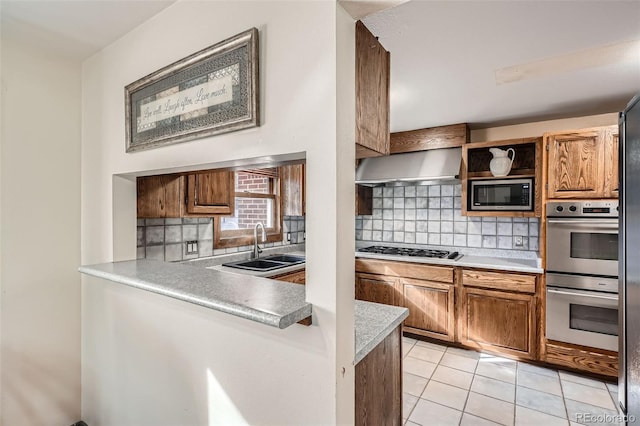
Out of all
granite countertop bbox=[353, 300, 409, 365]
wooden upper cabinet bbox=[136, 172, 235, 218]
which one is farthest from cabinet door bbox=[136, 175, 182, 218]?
granite countertop bbox=[353, 300, 409, 365]

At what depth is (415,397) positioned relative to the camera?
7.64 feet

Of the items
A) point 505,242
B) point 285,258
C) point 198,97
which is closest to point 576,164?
point 505,242

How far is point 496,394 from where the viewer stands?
2367mm

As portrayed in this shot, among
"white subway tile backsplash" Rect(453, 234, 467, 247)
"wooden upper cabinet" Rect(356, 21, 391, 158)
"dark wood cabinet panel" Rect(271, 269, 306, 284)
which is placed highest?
"wooden upper cabinet" Rect(356, 21, 391, 158)

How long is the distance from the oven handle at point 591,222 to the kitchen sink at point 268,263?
2.32 metres

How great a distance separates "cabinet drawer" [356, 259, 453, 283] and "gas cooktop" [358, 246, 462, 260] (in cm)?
18

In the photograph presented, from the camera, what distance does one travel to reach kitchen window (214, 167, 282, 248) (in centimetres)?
295

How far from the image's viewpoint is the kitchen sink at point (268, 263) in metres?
2.80

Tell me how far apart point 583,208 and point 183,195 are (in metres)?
3.09

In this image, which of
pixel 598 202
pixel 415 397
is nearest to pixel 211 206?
pixel 415 397

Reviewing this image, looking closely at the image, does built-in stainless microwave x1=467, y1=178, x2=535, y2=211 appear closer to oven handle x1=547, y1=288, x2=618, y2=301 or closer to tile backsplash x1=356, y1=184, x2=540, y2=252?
tile backsplash x1=356, y1=184, x2=540, y2=252

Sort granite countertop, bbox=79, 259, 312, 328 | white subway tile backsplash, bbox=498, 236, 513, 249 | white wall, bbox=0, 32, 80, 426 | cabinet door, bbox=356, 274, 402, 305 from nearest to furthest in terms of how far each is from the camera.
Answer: granite countertop, bbox=79, 259, 312, 328, white wall, bbox=0, 32, 80, 426, white subway tile backsplash, bbox=498, 236, 513, 249, cabinet door, bbox=356, 274, 402, 305

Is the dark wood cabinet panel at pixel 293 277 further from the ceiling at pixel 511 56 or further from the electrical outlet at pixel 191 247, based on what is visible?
the ceiling at pixel 511 56

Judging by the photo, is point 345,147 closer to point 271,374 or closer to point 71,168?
point 271,374
